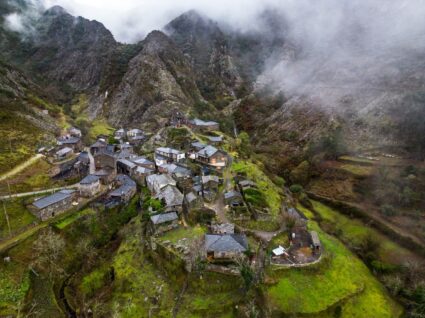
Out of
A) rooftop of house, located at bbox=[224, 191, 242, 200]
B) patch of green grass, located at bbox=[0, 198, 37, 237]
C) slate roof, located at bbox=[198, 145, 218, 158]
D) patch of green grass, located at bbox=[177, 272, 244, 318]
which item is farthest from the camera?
slate roof, located at bbox=[198, 145, 218, 158]

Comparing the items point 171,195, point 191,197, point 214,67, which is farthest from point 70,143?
point 214,67

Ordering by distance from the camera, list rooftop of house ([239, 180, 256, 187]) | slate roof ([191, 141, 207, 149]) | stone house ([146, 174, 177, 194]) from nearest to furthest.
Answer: stone house ([146, 174, 177, 194]) < rooftop of house ([239, 180, 256, 187]) < slate roof ([191, 141, 207, 149])

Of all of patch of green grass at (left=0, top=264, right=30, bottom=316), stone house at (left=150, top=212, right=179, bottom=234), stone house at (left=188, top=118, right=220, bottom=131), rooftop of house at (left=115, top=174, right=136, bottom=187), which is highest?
stone house at (left=188, top=118, right=220, bottom=131)

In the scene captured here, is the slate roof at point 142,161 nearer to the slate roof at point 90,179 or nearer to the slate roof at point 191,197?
the slate roof at point 90,179

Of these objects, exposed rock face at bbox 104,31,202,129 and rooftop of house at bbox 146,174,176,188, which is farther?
exposed rock face at bbox 104,31,202,129

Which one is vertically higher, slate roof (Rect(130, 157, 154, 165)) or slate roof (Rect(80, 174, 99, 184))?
slate roof (Rect(130, 157, 154, 165))

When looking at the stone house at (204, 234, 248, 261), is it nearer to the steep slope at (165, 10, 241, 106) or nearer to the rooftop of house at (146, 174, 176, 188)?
the rooftop of house at (146, 174, 176, 188)

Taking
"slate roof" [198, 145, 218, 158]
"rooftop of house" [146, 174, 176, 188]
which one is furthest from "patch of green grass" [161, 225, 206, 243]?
"slate roof" [198, 145, 218, 158]

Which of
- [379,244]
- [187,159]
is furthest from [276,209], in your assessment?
[187,159]
